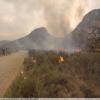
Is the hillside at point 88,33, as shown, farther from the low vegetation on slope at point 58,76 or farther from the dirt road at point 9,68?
the dirt road at point 9,68

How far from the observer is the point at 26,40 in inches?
722

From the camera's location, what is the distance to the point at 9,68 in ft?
53.7

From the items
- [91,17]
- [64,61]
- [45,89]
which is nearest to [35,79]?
[45,89]

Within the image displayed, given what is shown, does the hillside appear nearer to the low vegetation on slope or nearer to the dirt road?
the low vegetation on slope

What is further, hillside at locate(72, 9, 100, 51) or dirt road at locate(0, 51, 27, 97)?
hillside at locate(72, 9, 100, 51)

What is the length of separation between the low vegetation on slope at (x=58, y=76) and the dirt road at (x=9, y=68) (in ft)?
1.66

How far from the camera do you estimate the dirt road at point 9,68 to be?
1404 centimetres

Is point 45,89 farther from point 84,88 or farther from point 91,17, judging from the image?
point 91,17

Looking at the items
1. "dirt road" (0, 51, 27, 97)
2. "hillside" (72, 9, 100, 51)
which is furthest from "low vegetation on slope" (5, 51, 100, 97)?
"hillside" (72, 9, 100, 51)

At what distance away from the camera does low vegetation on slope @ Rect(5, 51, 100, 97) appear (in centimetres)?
1232

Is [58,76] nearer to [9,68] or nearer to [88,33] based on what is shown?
[9,68]

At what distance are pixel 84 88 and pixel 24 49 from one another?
553 centimetres

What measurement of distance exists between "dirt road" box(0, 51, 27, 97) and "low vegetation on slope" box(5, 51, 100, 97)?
0.50m

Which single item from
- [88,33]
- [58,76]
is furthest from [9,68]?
[88,33]
